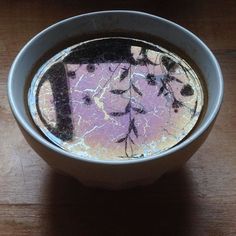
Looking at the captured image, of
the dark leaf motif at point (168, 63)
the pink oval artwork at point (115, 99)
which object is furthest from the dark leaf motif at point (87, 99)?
the dark leaf motif at point (168, 63)

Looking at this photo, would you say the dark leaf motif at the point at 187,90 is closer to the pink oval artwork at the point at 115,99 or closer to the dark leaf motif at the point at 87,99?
the pink oval artwork at the point at 115,99

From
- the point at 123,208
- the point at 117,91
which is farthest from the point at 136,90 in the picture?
the point at 123,208

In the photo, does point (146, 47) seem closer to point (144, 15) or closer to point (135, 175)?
point (144, 15)

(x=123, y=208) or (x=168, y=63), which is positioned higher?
(x=168, y=63)

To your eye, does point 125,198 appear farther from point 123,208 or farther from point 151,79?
point 151,79

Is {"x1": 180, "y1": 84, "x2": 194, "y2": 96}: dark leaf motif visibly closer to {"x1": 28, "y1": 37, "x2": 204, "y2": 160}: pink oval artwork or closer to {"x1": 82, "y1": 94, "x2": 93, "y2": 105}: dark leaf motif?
{"x1": 28, "y1": 37, "x2": 204, "y2": 160}: pink oval artwork

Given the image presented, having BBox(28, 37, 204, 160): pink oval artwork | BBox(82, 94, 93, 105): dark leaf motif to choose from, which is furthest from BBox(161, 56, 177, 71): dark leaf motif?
BBox(82, 94, 93, 105): dark leaf motif
